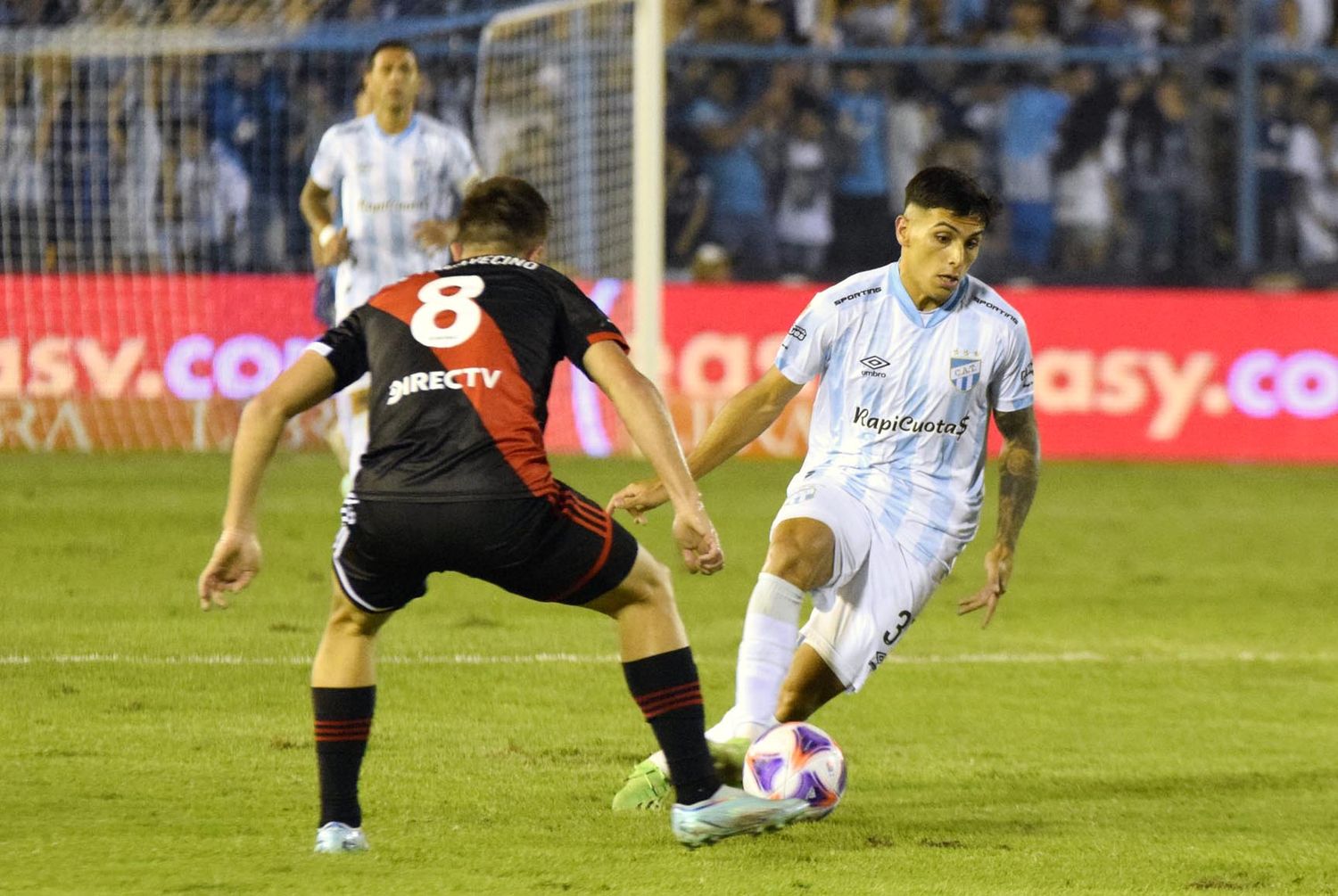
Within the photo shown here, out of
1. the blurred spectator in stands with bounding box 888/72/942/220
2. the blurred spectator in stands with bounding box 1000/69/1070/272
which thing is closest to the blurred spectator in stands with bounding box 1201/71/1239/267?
the blurred spectator in stands with bounding box 1000/69/1070/272

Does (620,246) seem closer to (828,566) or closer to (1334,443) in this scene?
(1334,443)

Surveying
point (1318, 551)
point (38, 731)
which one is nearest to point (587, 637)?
point (38, 731)

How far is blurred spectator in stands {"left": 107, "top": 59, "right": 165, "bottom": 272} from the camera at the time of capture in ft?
50.8

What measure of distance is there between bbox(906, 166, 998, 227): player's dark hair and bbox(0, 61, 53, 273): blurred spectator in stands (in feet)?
35.2

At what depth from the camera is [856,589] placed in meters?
5.79

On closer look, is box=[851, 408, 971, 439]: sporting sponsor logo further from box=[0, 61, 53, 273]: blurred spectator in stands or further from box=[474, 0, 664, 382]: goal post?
box=[0, 61, 53, 273]: blurred spectator in stands

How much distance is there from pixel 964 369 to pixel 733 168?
12.3 metres

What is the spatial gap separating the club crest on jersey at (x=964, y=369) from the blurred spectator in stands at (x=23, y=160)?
423 inches

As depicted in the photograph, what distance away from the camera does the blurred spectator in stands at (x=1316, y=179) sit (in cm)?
1838

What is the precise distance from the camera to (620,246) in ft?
50.5

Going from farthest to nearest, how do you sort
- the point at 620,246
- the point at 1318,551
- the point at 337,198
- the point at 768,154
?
the point at 768,154 < the point at 620,246 < the point at 1318,551 < the point at 337,198

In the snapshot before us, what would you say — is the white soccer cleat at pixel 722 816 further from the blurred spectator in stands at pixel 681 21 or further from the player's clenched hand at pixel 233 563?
the blurred spectator in stands at pixel 681 21

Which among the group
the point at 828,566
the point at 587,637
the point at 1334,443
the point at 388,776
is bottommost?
the point at 1334,443

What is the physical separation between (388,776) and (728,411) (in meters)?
1.36
